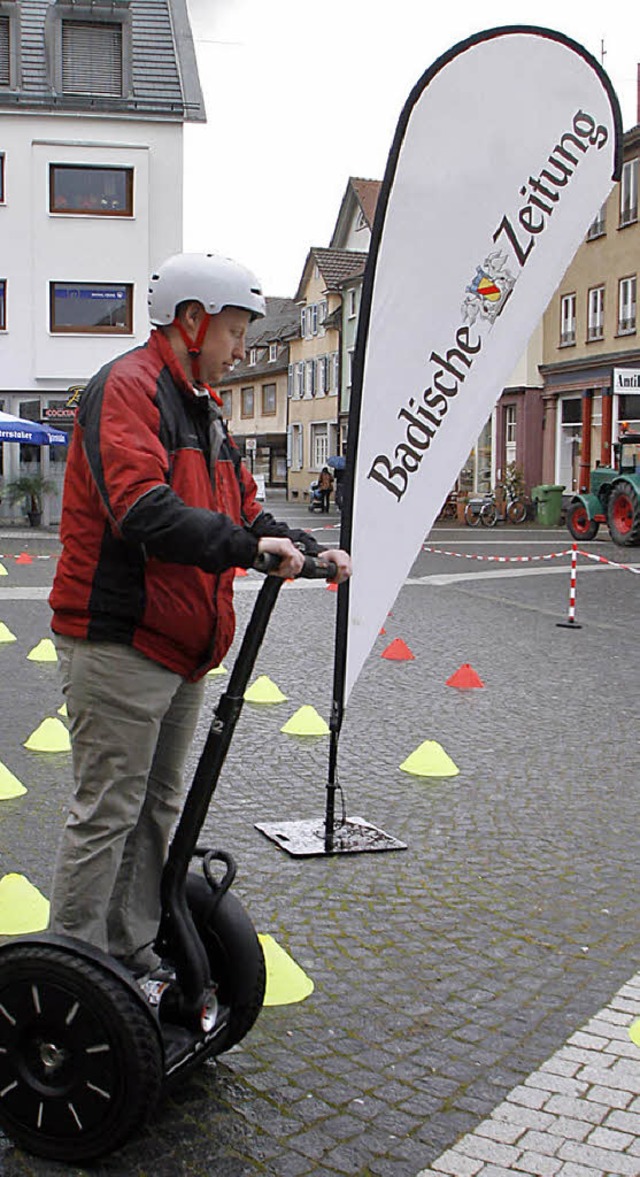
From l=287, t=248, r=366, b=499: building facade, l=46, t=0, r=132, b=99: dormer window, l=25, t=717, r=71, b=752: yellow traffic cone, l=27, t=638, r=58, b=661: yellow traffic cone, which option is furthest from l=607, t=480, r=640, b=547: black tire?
l=287, t=248, r=366, b=499: building facade

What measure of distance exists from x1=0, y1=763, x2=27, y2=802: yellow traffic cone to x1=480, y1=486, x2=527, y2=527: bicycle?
93.3ft

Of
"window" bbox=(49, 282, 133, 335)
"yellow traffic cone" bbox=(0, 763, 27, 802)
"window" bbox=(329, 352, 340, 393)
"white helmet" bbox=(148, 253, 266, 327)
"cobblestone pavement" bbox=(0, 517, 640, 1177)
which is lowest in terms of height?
"cobblestone pavement" bbox=(0, 517, 640, 1177)

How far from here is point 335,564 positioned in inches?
118

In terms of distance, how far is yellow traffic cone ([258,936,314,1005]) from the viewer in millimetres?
3625

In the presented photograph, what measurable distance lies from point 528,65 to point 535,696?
15.6 ft

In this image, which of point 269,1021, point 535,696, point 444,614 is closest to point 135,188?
point 444,614

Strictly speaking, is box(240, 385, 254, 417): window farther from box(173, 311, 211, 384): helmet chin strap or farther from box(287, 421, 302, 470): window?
box(173, 311, 211, 384): helmet chin strap

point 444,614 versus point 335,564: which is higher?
point 335,564

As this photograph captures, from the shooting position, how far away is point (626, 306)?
31094mm

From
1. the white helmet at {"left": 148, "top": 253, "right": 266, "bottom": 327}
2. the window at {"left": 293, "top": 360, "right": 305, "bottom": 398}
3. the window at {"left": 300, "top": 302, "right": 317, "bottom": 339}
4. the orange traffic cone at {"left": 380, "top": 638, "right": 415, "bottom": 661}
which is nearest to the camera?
the white helmet at {"left": 148, "top": 253, "right": 266, "bottom": 327}

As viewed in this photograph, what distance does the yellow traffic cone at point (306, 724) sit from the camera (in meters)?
7.18

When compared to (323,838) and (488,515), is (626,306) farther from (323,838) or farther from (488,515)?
(323,838)

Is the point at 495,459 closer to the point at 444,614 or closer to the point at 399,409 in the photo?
the point at 444,614

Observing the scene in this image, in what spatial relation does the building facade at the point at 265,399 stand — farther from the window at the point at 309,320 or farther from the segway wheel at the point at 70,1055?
the segway wheel at the point at 70,1055
